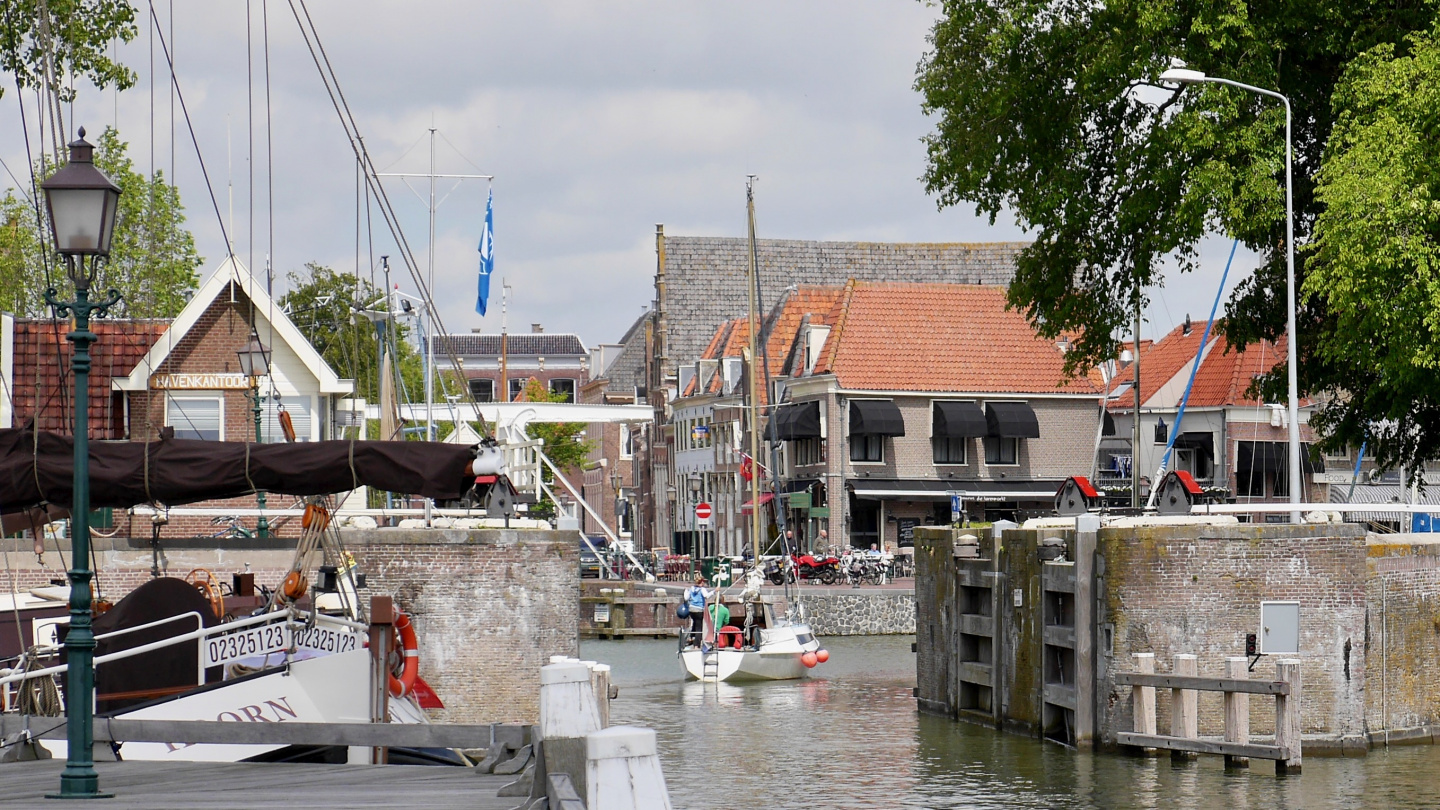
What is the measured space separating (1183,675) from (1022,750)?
139 inches

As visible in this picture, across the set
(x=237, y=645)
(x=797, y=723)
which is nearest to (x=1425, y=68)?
(x=797, y=723)

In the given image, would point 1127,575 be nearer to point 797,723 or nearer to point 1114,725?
point 1114,725

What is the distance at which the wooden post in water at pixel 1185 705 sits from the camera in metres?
22.4

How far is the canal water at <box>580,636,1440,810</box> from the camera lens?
20.9m

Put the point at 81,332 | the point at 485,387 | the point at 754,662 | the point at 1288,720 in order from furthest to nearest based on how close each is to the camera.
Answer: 1. the point at 485,387
2. the point at 754,662
3. the point at 1288,720
4. the point at 81,332

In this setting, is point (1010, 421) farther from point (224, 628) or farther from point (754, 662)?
point (224, 628)

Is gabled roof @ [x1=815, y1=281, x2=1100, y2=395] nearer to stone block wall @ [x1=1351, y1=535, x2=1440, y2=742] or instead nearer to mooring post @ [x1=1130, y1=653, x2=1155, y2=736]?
stone block wall @ [x1=1351, y1=535, x2=1440, y2=742]

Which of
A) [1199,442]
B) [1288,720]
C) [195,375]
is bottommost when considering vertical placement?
[1288,720]

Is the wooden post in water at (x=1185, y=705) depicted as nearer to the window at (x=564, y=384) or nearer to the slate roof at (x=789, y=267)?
the slate roof at (x=789, y=267)

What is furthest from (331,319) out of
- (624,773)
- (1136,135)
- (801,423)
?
(624,773)

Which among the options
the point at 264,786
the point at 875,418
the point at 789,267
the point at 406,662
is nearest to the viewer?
the point at 264,786

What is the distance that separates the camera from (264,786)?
1231 cm

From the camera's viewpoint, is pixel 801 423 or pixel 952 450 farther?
pixel 952 450

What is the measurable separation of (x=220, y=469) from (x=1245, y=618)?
44.2ft
